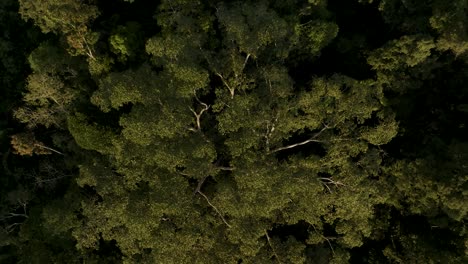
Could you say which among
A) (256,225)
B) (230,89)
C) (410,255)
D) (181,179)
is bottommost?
(410,255)

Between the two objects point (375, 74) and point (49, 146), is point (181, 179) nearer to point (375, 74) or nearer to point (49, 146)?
point (49, 146)

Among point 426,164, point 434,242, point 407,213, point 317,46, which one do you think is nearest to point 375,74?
point 317,46

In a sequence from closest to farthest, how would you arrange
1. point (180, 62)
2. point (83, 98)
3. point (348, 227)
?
point (180, 62) < point (348, 227) < point (83, 98)

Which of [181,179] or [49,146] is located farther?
[49,146]

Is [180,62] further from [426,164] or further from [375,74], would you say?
[426,164]

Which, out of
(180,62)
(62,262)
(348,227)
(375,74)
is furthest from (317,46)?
(62,262)

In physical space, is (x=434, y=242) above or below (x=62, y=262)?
above

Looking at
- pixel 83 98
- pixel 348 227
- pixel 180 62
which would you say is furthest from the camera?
pixel 83 98
